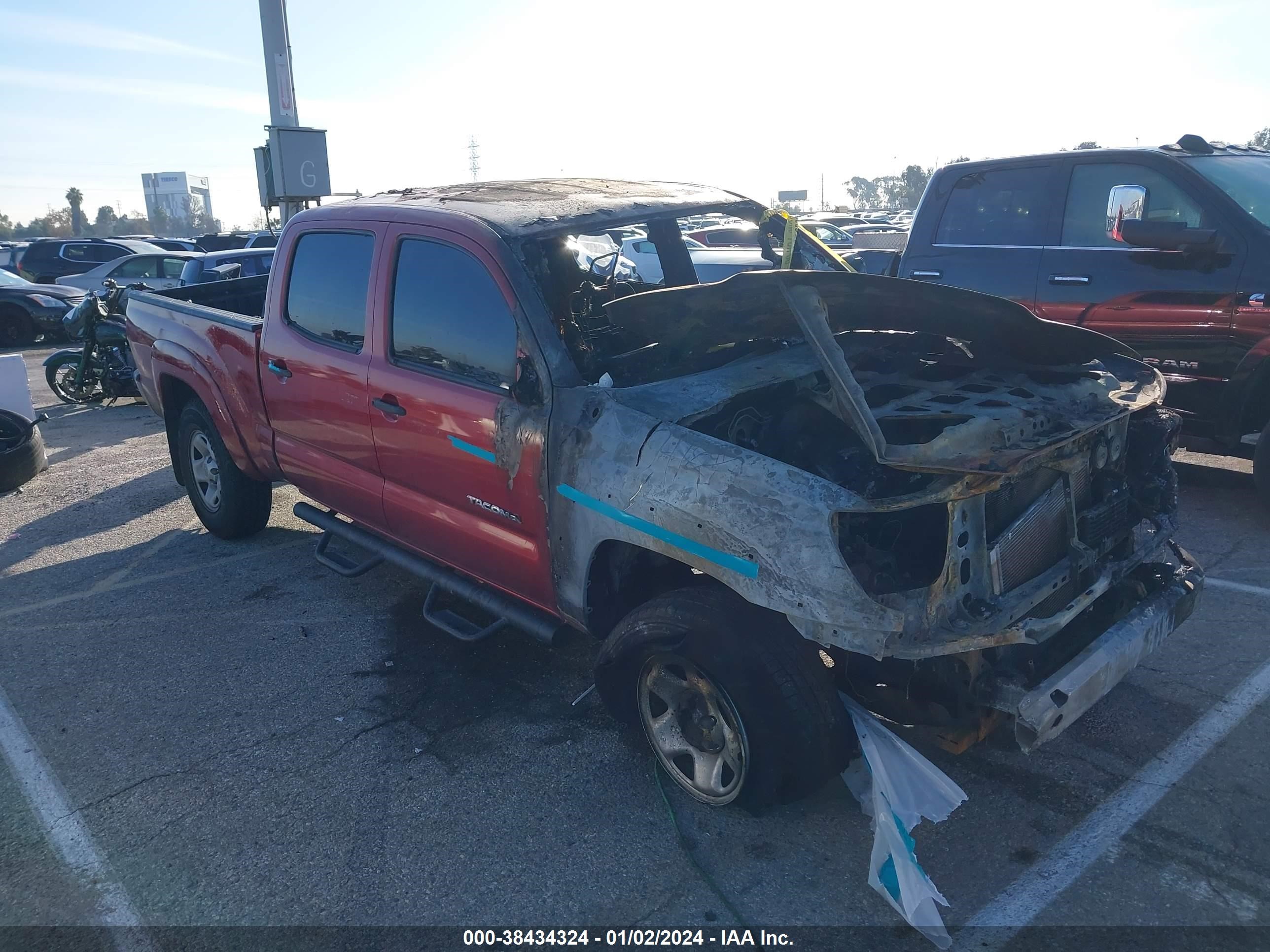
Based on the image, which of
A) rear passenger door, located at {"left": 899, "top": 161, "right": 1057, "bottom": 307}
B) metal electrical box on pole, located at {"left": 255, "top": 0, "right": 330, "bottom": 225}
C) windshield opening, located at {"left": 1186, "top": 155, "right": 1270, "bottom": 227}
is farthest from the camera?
metal electrical box on pole, located at {"left": 255, "top": 0, "right": 330, "bottom": 225}

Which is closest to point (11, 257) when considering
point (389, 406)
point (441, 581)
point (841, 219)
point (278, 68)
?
point (278, 68)

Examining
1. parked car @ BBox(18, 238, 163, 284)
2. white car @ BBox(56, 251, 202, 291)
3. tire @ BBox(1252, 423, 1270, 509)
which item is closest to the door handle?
tire @ BBox(1252, 423, 1270, 509)

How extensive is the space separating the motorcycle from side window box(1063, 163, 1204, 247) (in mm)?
9397

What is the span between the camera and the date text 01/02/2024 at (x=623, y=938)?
2.61 meters

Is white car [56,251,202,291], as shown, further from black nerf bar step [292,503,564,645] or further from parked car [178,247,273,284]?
black nerf bar step [292,503,564,645]

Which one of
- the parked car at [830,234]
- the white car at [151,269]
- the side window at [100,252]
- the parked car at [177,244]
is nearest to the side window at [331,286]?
the white car at [151,269]

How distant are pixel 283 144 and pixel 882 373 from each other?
1120cm

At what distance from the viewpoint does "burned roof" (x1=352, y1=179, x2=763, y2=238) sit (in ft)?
12.2

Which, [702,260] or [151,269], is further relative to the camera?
[151,269]

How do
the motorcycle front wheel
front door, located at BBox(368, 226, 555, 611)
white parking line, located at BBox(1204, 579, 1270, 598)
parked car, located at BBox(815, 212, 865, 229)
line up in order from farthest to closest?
1. parked car, located at BBox(815, 212, 865, 229)
2. the motorcycle front wheel
3. white parking line, located at BBox(1204, 579, 1270, 598)
4. front door, located at BBox(368, 226, 555, 611)

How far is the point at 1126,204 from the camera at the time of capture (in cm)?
515

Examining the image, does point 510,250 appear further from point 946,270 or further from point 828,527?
point 946,270

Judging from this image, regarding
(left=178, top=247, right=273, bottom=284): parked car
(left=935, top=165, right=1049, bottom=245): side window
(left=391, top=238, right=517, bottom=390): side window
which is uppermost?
(left=935, top=165, right=1049, bottom=245): side window

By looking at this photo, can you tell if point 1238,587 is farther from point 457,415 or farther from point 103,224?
point 103,224
